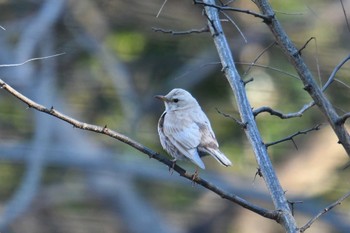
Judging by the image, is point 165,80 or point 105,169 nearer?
point 105,169

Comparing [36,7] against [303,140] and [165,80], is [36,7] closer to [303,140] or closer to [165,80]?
[165,80]

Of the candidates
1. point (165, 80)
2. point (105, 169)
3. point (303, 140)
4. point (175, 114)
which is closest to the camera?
point (175, 114)

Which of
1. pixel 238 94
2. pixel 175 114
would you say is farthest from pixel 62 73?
pixel 238 94

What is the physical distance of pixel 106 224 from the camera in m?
9.81

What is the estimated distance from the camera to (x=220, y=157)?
411 centimetres

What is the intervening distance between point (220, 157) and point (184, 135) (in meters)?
0.30

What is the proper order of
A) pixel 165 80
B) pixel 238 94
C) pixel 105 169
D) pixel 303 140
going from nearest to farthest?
pixel 238 94
pixel 105 169
pixel 165 80
pixel 303 140

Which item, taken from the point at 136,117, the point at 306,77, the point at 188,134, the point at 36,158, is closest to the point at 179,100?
the point at 188,134

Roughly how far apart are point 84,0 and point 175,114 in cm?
560

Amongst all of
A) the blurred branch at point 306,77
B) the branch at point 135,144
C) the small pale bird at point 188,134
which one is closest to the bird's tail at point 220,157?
the small pale bird at point 188,134

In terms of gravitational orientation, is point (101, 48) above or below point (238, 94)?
above

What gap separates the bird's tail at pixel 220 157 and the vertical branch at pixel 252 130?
1.07ft

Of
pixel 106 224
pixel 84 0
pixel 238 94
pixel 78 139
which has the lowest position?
pixel 238 94

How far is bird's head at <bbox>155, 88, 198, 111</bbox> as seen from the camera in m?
4.84
